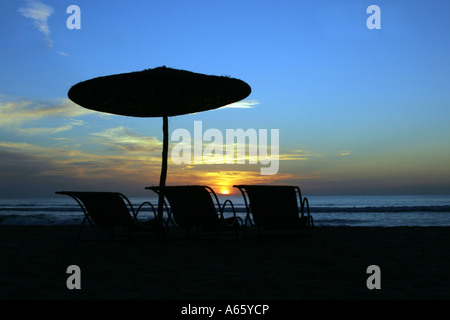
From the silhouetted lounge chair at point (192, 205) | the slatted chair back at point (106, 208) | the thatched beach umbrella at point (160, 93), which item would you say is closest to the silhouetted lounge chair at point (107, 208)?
the slatted chair back at point (106, 208)

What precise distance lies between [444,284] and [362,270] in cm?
84

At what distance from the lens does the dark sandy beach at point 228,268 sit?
3418 millimetres

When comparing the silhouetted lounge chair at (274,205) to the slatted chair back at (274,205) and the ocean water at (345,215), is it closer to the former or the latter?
the slatted chair back at (274,205)

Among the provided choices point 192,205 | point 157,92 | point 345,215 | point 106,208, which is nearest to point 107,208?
point 106,208

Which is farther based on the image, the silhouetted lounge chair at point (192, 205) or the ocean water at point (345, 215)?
the ocean water at point (345, 215)

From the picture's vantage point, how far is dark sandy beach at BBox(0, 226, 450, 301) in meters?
3.42

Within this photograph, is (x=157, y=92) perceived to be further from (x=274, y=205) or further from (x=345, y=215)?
(x=345, y=215)

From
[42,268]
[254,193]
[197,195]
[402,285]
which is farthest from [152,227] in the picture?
[402,285]

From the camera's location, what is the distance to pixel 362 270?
4418 mm

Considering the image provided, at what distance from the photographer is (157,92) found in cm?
709

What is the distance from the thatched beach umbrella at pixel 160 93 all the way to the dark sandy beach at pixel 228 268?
1.55 metres

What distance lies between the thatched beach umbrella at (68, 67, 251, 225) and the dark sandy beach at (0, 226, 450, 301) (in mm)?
1547

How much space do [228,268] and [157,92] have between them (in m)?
3.70
